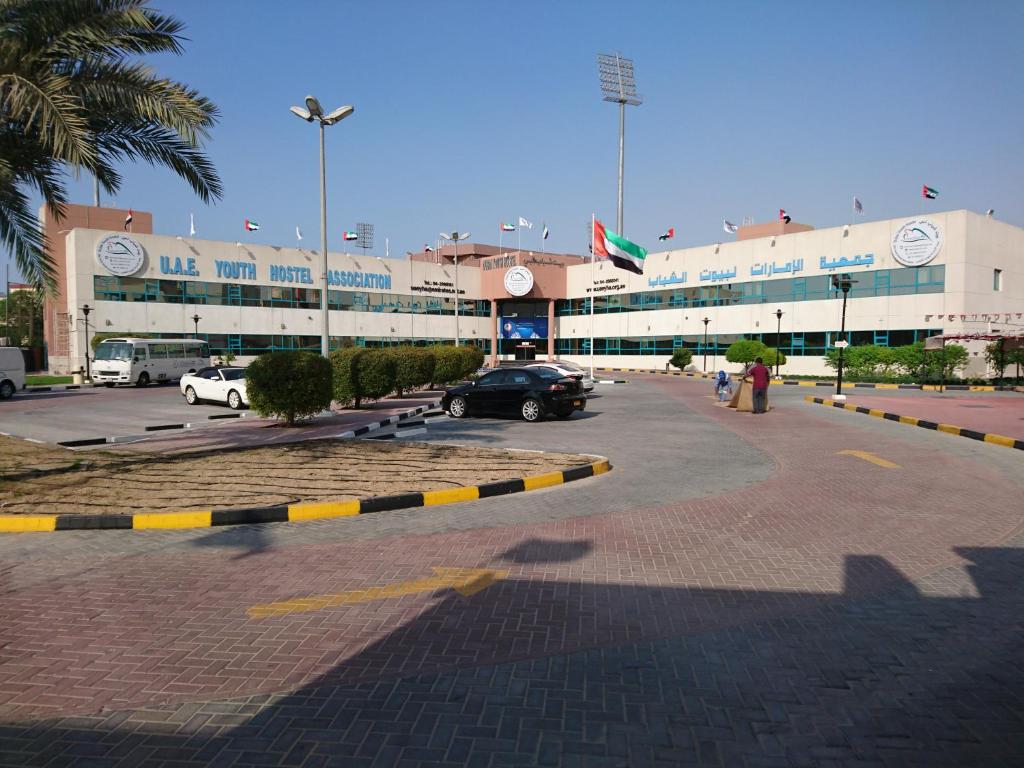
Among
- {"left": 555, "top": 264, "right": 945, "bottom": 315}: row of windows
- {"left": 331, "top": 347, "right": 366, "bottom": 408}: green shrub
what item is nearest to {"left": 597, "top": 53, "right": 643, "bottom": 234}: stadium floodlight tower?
{"left": 555, "top": 264, "right": 945, "bottom": 315}: row of windows

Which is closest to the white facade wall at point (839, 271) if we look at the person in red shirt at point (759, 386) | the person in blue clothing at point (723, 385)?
the person in blue clothing at point (723, 385)

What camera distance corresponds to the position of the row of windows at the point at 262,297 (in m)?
44.4

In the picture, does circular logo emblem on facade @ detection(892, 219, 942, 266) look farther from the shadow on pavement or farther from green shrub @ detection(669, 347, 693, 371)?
the shadow on pavement

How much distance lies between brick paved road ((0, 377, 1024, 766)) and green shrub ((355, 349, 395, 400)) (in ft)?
43.5

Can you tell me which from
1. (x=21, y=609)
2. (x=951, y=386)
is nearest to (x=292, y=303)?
(x=951, y=386)

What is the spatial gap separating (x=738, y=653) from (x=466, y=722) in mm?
1891

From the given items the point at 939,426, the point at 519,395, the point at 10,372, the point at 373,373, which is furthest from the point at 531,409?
the point at 10,372

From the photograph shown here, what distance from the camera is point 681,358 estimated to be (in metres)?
52.1

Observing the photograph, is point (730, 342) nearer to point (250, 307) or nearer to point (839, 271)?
point (839, 271)

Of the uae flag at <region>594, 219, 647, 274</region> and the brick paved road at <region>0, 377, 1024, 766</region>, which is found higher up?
the uae flag at <region>594, 219, 647, 274</region>

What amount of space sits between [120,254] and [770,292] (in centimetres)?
4661

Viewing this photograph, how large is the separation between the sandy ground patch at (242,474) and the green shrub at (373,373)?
7594mm

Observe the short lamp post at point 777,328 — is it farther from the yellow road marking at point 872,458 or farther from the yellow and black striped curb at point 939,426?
the yellow road marking at point 872,458

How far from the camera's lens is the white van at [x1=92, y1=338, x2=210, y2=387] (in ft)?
102
